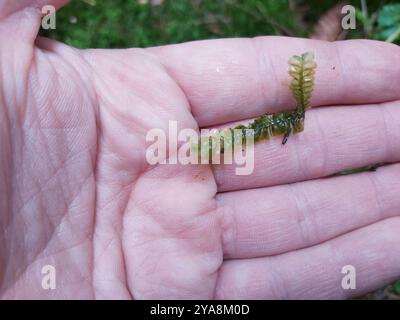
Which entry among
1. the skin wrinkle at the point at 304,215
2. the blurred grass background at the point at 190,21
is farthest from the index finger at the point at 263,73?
the blurred grass background at the point at 190,21

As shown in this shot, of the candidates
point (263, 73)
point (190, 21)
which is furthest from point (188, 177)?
point (190, 21)

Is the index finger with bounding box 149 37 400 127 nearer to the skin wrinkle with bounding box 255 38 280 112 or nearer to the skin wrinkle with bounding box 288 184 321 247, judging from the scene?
the skin wrinkle with bounding box 255 38 280 112

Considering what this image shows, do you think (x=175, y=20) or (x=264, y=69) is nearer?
(x=264, y=69)

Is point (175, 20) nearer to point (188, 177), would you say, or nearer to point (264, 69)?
point (264, 69)

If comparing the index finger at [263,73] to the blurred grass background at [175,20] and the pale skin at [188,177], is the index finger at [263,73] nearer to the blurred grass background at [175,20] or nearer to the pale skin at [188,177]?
the pale skin at [188,177]

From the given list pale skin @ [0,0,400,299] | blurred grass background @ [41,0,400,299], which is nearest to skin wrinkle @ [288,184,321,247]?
pale skin @ [0,0,400,299]
